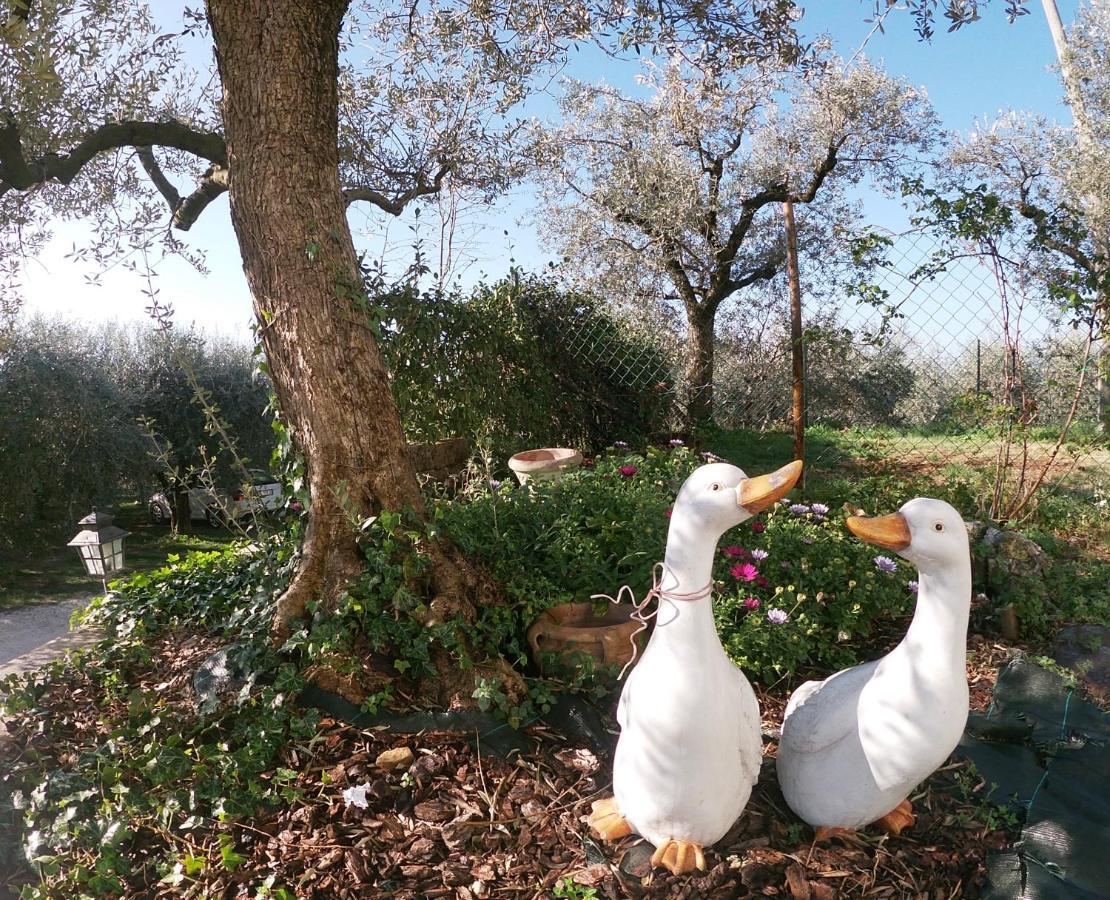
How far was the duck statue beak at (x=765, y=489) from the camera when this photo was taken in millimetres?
1740

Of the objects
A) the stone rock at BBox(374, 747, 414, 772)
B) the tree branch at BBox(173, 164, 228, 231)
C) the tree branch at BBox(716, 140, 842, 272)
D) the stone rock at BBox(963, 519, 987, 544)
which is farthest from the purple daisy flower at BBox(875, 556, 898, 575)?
the tree branch at BBox(716, 140, 842, 272)

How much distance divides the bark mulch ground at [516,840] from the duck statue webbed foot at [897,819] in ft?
0.14

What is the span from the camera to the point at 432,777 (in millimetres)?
2518

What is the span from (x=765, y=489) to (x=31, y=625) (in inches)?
253

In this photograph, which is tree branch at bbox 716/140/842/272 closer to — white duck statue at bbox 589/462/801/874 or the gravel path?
the gravel path

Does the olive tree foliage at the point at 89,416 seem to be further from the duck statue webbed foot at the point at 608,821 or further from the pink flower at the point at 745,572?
the duck statue webbed foot at the point at 608,821

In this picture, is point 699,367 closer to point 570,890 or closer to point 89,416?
point 89,416

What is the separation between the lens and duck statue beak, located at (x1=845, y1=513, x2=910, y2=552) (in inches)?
75.4

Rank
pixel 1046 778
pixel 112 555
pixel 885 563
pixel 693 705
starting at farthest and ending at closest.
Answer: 1. pixel 112 555
2. pixel 885 563
3. pixel 1046 778
4. pixel 693 705

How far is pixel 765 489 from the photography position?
1.75m

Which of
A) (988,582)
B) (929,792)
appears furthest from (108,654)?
(988,582)

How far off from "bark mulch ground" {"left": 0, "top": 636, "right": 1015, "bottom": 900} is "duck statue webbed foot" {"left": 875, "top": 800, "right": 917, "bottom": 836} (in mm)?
44

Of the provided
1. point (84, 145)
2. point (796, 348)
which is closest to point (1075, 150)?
point (796, 348)

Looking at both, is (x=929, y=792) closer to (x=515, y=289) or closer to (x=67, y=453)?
(x=515, y=289)
